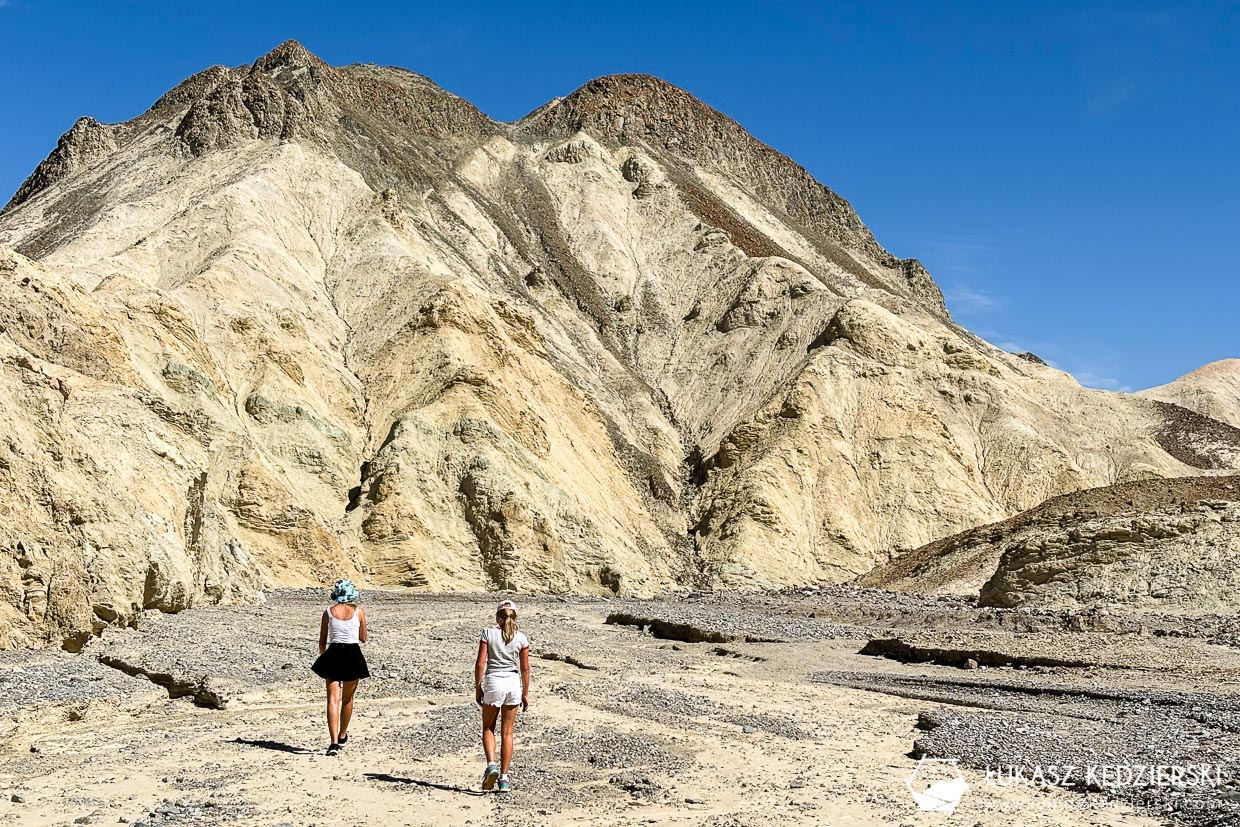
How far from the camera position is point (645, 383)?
58.7 m

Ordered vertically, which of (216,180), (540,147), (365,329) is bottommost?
(365,329)

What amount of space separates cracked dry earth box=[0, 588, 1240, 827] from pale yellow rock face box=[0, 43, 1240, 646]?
3.12m

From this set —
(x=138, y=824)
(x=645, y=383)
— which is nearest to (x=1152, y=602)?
(x=138, y=824)

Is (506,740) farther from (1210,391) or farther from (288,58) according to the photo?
(1210,391)

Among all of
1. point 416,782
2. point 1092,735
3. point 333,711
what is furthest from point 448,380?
point 416,782

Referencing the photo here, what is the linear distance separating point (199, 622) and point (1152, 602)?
71.8 feet

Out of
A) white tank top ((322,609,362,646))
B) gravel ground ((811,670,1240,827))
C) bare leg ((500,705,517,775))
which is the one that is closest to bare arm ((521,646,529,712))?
bare leg ((500,705,517,775))

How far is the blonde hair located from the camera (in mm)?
9602

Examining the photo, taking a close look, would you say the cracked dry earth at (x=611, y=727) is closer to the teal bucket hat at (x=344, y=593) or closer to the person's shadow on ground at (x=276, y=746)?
the person's shadow on ground at (x=276, y=746)

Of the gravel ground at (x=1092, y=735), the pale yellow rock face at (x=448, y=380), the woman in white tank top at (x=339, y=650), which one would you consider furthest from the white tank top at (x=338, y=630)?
the pale yellow rock face at (x=448, y=380)

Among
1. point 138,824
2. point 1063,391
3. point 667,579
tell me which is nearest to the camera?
point 138,824

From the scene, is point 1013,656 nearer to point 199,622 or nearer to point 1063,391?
point 199,622

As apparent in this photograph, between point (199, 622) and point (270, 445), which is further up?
point (270, 445)

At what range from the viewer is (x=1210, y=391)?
368ft
